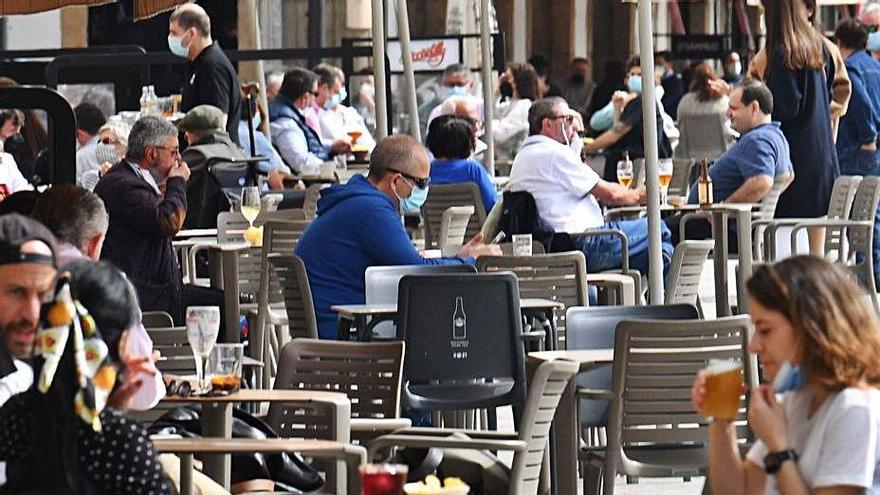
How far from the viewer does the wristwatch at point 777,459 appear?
4941 millimetres

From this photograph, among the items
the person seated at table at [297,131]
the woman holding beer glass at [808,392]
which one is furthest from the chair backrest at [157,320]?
the person seated at table at [297,131]

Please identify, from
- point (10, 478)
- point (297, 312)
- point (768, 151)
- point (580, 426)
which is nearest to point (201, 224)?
point (768, 151)

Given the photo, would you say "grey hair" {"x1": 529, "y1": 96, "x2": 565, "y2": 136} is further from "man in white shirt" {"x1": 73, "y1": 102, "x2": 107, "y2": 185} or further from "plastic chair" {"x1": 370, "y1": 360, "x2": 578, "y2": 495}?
"plastic chair" {"x1": 370, "y1": 360, "x2": 578, "y2": 495}

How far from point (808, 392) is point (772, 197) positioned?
8.97 m

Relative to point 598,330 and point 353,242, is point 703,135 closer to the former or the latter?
point 353,242

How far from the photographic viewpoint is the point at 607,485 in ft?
25.0

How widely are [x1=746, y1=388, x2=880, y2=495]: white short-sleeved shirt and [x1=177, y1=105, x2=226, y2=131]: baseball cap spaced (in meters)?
10.1

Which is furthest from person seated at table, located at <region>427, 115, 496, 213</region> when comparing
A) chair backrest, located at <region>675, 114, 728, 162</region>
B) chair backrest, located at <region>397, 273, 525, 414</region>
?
chair backrest, located at <region>675, 114, 728, 162</region>

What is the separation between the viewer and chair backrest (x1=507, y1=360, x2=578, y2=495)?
264 inches

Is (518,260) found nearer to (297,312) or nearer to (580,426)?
(297,312)

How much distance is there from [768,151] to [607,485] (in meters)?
6.40

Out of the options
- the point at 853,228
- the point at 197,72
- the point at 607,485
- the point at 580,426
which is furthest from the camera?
the point at 197,72

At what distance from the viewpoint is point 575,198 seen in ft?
42.2

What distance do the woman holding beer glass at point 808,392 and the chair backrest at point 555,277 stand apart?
5.19 metres
